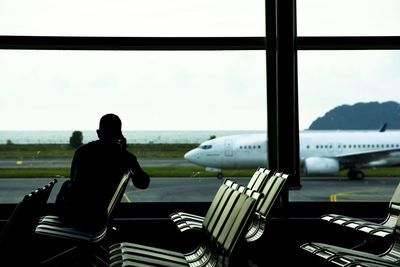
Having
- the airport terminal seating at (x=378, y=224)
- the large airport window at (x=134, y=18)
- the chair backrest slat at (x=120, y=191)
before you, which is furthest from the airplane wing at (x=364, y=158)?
the chair backrest slat at (x=120, y=191)

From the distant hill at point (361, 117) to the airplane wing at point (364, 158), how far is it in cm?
738

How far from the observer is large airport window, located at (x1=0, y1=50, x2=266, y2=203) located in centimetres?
445

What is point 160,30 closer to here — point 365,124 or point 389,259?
point 365,124

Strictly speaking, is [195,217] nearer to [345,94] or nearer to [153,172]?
[153,172]

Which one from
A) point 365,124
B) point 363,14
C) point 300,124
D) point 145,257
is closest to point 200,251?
→ point 145,257

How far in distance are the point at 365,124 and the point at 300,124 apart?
102cm

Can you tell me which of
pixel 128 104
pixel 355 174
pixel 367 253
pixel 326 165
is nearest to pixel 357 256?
Answer: pixel 367 253

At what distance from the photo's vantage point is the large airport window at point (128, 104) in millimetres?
4453

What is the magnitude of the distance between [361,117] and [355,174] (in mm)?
8228

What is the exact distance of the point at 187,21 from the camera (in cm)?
448

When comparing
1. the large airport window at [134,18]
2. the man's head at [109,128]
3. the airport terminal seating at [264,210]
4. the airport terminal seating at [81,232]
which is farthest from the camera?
the large airport window at [134,18]

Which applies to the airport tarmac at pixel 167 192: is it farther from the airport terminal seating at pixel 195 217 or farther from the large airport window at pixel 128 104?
the airport terminal seating at pixel 195 217

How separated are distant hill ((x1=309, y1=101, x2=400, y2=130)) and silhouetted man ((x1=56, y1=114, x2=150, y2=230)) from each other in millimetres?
2139

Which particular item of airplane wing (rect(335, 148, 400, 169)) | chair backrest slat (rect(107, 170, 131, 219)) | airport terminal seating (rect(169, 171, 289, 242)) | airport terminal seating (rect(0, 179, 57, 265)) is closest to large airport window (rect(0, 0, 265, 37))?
chair backrest slat (rect(107, 170, 131, 219))
